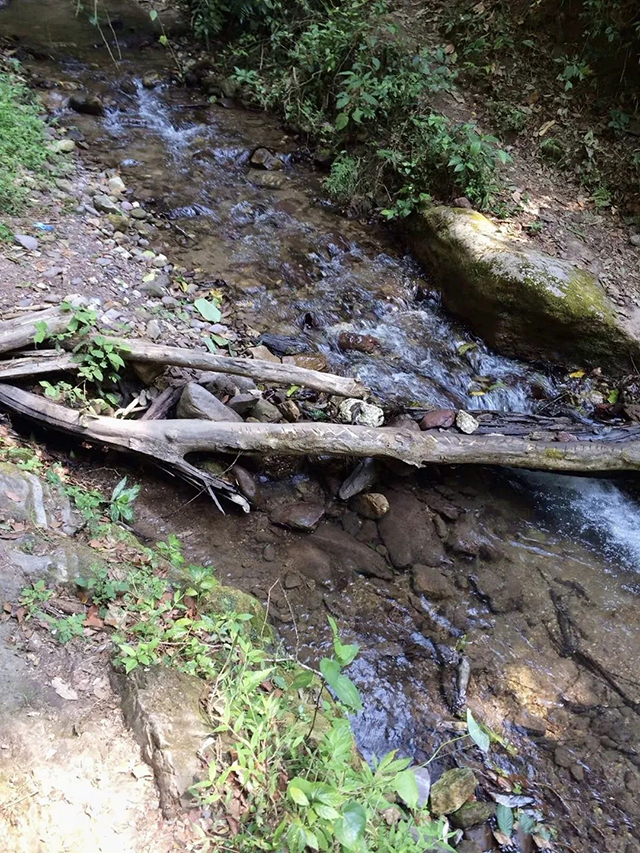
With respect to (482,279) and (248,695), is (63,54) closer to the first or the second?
(482,279)

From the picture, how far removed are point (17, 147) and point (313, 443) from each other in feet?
16.3

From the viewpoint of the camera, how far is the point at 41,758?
7.16ft

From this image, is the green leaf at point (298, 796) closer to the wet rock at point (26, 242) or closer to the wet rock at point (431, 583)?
the wet rock at point (431, 583)

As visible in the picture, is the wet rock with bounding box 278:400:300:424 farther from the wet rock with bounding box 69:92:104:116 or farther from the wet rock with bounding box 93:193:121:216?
the wet rock with bounding box 69:92:104:116

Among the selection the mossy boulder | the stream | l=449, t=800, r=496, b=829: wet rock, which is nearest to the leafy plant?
the stream

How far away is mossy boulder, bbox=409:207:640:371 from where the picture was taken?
18.4 feet

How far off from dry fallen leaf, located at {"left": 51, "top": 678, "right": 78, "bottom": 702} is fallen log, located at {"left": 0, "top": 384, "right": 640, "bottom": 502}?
1771 mm

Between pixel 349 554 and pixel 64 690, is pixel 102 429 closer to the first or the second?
pixel 64 690

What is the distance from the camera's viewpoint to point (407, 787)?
2133mm

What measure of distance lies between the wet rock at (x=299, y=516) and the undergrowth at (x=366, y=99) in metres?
4.33

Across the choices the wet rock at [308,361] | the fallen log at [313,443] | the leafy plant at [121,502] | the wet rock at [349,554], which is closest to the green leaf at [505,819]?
the wet rock at [349,554]

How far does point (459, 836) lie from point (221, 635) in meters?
1.68

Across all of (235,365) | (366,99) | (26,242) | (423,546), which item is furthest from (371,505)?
(366,99)

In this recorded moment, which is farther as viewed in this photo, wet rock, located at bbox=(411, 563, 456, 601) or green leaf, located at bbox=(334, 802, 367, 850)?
wet rock, located at bbox=(411, 563, 456, 601)
